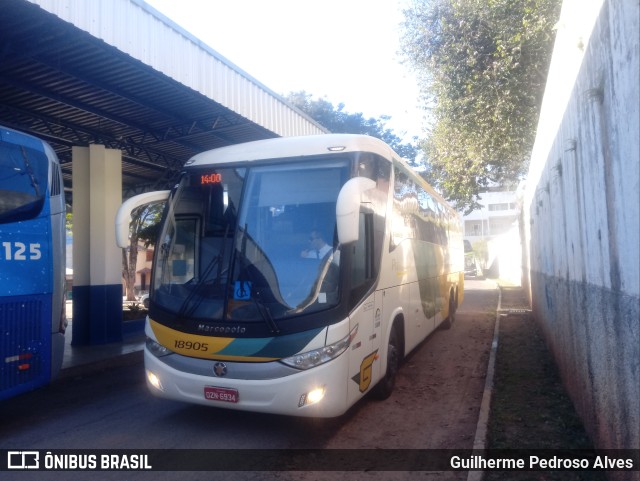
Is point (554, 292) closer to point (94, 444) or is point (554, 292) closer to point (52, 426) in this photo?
point (94, 444)

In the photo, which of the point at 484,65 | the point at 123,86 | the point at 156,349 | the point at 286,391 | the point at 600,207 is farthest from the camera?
the point at 484,65

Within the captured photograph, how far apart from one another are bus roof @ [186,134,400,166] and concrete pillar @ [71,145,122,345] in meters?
6.40

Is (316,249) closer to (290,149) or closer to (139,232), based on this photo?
(290,149)

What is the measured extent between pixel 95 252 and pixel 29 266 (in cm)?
595

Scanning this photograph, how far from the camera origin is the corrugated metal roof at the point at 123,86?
25.4ft

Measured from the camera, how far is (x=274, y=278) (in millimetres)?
5645

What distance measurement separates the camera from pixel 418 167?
3544 cm

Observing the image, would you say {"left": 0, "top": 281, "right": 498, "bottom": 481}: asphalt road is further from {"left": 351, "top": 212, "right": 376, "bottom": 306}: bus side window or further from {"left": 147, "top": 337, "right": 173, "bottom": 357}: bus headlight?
{"left": 351, "top": 212, "right": 376, "bottom": 306}: bus side window

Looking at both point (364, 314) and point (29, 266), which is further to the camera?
point (29, 266)

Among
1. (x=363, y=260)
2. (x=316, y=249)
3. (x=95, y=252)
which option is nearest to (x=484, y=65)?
(x=95, y=252)

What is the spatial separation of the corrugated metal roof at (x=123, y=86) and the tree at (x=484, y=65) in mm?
5753

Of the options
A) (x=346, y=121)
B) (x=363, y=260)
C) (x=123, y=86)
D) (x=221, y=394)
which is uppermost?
(x=346, y=121)

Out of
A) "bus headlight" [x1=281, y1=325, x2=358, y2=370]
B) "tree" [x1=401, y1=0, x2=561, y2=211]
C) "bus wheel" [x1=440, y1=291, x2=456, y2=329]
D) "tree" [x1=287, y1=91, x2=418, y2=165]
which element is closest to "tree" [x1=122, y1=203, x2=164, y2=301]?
"bus wheel" [x1=440, y1=291, x2=456, y2=329]

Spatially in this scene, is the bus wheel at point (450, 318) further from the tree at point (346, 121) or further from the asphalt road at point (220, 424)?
the tree at point (346, 121)
